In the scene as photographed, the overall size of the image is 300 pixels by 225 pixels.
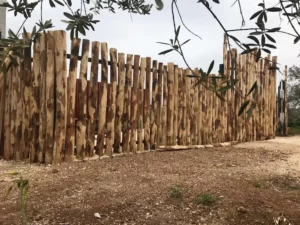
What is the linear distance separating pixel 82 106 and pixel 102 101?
394mm

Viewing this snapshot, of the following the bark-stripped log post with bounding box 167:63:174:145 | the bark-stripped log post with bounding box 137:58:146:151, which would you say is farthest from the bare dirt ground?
the bark-stripped log post with bounding box 167:63:174:145

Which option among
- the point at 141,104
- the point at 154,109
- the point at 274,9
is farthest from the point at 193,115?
the point at 274,9

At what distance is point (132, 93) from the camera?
252 inches

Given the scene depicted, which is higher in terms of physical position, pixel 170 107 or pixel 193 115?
pixel 170 107

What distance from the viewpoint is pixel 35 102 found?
17.5ft

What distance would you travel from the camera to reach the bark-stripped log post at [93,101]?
18.6ft

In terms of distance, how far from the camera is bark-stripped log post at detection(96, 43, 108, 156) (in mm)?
5828

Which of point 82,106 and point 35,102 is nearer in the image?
point 35,102

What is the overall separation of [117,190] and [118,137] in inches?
83.6

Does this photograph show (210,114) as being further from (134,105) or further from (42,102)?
(42,102)

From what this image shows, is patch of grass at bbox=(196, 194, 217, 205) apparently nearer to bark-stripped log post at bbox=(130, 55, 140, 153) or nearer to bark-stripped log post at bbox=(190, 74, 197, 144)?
bark-stripped log post at bbox=(130, 55, 140, 153)

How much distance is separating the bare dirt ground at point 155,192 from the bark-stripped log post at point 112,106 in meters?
0.33

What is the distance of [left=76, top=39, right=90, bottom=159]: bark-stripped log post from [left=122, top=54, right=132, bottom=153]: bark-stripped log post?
816mm

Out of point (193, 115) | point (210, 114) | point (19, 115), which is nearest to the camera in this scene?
point (19, 115)
